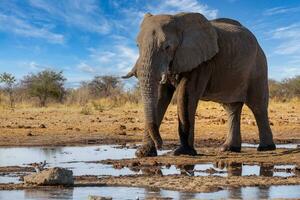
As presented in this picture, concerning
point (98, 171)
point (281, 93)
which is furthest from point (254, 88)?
point (281, 93)

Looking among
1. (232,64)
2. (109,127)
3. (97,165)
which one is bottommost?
(97,165)

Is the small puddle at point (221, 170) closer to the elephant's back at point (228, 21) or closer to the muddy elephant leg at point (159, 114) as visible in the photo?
the muddy elephant leg at point (159, 114)

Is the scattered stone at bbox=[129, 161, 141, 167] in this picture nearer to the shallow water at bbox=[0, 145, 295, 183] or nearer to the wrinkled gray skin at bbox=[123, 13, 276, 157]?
the shallow water at bbox=[0, 145, 295, 183]

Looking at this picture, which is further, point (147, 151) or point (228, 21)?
point (228, 21)

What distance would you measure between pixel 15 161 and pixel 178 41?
11.7 ft

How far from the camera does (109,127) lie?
72.9ft

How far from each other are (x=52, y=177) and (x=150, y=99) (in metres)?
3.48

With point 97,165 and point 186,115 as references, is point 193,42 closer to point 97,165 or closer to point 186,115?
point 186,115

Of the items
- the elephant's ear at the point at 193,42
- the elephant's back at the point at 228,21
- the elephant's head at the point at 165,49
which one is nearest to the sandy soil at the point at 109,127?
the elephant's back at the point at 228,21

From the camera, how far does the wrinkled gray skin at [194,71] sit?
39.5 feet

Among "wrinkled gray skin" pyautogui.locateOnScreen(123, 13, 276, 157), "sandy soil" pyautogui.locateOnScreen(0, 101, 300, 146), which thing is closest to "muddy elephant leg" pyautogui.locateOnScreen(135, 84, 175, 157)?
"wrinkled gray skin" pyautogui.locateOnScreen(123, 13, 276, 157)

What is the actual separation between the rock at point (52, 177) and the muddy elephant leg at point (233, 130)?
6.68 metres

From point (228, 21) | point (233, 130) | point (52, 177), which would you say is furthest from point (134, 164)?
point (228, 21)

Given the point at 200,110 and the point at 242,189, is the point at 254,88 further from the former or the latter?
the point at 200,110
